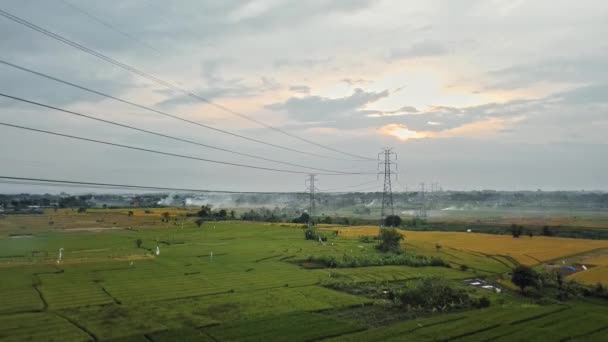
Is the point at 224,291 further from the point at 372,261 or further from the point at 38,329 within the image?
the point at 372,261

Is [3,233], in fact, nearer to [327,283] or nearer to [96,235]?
[96,235]

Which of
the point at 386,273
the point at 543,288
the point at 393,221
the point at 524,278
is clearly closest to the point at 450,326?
the point at 524,278

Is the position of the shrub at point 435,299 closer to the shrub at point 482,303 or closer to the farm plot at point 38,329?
the shrub at point 482,303

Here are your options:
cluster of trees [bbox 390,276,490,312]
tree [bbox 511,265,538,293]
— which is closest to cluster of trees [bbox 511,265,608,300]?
tree [bbox 511,265,538,293]

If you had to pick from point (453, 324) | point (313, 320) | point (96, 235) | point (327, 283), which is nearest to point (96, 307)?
point (313, 320)

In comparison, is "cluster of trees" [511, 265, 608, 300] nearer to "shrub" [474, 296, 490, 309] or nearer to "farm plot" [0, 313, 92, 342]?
"shrub" [474, 296, 490, 309]

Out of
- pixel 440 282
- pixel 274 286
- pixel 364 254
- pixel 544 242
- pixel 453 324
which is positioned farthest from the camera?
pixel 544 242

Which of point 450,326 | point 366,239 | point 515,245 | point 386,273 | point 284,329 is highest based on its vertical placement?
point 515,245

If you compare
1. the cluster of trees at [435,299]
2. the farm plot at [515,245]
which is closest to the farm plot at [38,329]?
the cluster of trees at [435,299]
